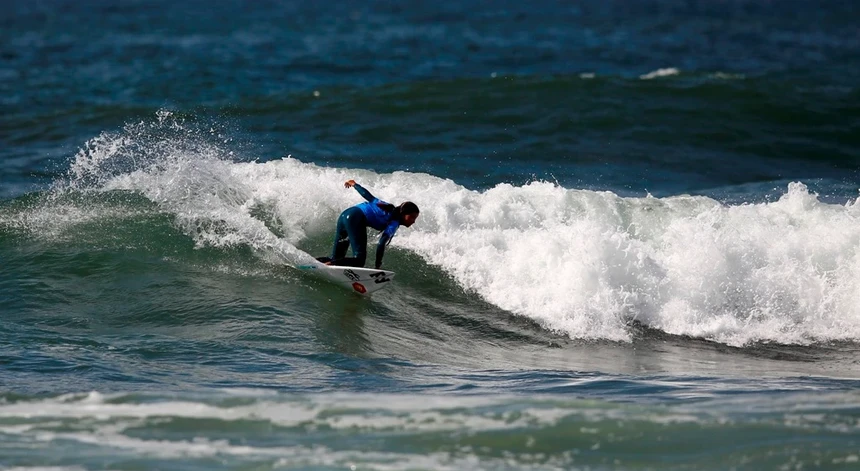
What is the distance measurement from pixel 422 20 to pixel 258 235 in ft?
110

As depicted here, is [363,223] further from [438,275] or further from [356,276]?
[438,275]

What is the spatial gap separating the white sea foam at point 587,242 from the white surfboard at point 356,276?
49 centimetres

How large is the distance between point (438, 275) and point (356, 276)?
1.46m

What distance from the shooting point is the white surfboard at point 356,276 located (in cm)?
1160

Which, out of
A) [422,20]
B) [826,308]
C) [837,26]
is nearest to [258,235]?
[826,308]

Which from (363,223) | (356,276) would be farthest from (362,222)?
(356,276)

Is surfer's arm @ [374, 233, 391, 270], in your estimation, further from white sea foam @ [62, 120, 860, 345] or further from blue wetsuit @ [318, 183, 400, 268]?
white sea foam @ [62, 120, 860, 345]

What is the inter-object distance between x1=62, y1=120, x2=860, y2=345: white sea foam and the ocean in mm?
40

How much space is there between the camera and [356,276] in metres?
11.7

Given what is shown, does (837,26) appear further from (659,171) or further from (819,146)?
(659,171)

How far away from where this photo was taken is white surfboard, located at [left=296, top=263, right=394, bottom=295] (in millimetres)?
11602

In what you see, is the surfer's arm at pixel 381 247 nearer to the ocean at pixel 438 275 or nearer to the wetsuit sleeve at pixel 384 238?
the wetsuit sleeve at pixel 384 238

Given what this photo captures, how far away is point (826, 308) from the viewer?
11805 millimetres

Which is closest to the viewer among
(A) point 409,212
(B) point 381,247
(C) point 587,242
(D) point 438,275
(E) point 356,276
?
(A) point 409,212
